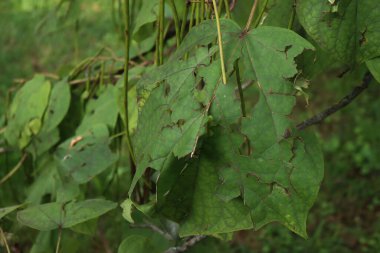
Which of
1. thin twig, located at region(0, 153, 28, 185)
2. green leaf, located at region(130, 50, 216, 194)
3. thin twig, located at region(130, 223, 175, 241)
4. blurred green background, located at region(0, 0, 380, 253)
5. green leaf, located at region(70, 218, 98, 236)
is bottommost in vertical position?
blurred green background, located at region(0, 0, 380, 253)

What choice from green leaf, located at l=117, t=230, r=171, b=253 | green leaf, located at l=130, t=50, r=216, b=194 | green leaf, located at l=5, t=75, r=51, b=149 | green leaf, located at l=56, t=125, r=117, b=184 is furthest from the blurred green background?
green leaf, located at l=130, t=50, r=216, b=194

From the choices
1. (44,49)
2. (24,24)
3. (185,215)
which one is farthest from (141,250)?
(24,24)

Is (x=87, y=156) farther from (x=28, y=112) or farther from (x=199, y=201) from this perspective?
(x=199, y=201)

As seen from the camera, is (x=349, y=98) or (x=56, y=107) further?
(x=56, y=107)

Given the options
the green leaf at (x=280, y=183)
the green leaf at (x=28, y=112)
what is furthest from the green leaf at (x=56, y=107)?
the green leaf at (x=280, y=183)

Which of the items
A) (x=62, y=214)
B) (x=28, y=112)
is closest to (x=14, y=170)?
(x=28, y=112)

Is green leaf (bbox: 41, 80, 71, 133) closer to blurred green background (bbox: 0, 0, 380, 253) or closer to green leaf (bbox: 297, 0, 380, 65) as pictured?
blurred green background (bbox: 0, 0, 380, 253)

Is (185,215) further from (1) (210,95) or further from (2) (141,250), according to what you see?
(2) (141,250)
